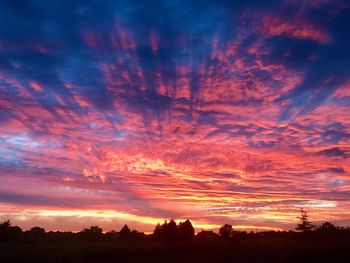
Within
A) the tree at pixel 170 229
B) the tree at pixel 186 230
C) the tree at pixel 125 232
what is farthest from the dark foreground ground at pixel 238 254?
the tree at pixel 125 232

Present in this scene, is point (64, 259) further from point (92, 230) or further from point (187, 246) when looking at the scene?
point (92, 230)

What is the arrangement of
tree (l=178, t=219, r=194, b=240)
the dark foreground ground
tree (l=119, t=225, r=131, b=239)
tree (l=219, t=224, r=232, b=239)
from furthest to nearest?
tree (l=119, t=225, r=131, b=239), tree (l=219, t=224, r=232, b=239), tree (l=178, t=219, r=194, b=240), the dark foreground ground

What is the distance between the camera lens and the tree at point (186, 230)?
88094 mm

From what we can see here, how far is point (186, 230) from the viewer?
298ft

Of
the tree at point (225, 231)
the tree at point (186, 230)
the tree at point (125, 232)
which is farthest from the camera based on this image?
the tree at point (125, 232)

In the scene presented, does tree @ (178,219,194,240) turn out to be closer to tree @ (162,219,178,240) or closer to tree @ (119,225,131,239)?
tree @ (162,219,178,240)

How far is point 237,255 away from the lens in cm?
3759

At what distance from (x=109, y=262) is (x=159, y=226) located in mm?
57863

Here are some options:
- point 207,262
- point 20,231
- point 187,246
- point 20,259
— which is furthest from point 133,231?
point 207,262

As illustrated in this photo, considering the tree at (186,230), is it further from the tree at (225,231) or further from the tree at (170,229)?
the tree at (225,231)

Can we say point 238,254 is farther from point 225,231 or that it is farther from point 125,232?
point 125,232

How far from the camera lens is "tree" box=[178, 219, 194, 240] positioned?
3468 inches

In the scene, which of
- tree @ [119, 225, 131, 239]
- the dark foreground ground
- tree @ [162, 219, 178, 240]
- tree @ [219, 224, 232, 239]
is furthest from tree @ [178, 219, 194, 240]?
the dark foreground ground

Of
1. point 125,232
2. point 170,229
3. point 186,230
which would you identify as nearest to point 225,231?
point 186,230
